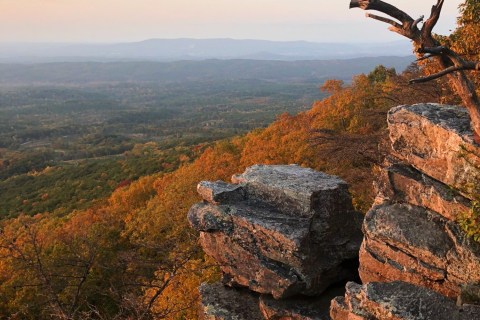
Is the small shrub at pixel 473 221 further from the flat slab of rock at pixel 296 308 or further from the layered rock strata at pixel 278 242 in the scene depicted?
the flat slab of rock at pixel 296 308

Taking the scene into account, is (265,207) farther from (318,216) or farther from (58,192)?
(58,192)

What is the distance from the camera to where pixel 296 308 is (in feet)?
50.3

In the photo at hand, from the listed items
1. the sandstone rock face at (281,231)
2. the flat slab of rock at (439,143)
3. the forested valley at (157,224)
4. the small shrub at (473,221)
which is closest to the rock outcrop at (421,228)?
the flat slab of rock at (439,143)

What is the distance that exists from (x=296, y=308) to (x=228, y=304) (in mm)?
2757

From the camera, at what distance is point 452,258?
12.0 m

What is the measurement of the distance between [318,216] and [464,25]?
17914 millimetres

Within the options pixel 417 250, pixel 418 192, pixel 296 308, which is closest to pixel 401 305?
pixel 417 250

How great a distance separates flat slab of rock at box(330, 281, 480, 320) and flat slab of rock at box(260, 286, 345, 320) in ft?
10.1

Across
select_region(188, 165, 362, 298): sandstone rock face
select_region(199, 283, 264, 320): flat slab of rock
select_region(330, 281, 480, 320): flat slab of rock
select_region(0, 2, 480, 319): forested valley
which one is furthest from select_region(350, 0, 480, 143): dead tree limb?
select_region(199, 283, 264, 320): flat slab of rock

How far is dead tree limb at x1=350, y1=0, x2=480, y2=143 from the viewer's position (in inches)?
450

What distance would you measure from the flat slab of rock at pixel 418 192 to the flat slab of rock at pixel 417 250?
266mm

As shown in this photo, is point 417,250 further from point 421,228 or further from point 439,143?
point 439,143

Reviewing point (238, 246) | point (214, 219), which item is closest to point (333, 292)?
point (238, 246)

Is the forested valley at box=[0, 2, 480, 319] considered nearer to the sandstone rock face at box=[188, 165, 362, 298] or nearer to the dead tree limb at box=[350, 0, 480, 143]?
the sandstone rock face at box=[188, 165, 362, 298]
